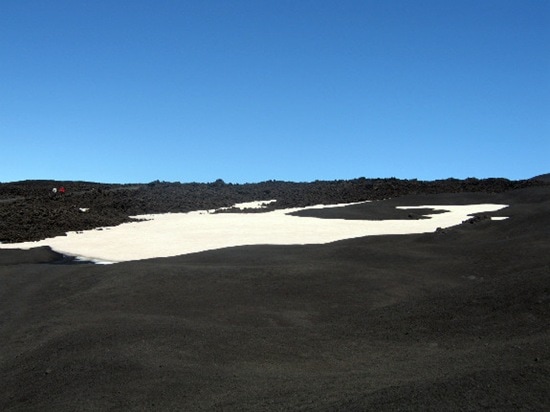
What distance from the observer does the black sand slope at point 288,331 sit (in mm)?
7094

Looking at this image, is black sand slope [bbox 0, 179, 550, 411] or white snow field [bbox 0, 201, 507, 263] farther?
white snow field [bbox 0, 201, 507, 263]

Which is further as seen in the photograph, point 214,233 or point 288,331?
point 214,233

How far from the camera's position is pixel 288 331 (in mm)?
10664

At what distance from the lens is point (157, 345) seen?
31.0 feet

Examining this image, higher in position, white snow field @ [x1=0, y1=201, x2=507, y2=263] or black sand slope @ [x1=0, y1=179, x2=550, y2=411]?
white snow field @ [x1=0, y1=201, x2=507, y2=263]

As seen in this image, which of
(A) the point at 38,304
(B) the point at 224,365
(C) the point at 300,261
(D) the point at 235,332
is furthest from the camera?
(C) the point at 300,261

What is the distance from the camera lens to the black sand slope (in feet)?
23.3

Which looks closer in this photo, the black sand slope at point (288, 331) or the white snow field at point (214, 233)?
the black sand slope at point (288, 331)

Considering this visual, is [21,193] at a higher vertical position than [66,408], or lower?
higher

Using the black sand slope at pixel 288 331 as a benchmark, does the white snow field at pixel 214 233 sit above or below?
above

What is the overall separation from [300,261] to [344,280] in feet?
8.78

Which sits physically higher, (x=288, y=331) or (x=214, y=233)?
(x=214, y=233)

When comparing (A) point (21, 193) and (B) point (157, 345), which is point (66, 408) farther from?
(A) point (21, 193)

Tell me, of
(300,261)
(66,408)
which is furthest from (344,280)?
(66,408)
